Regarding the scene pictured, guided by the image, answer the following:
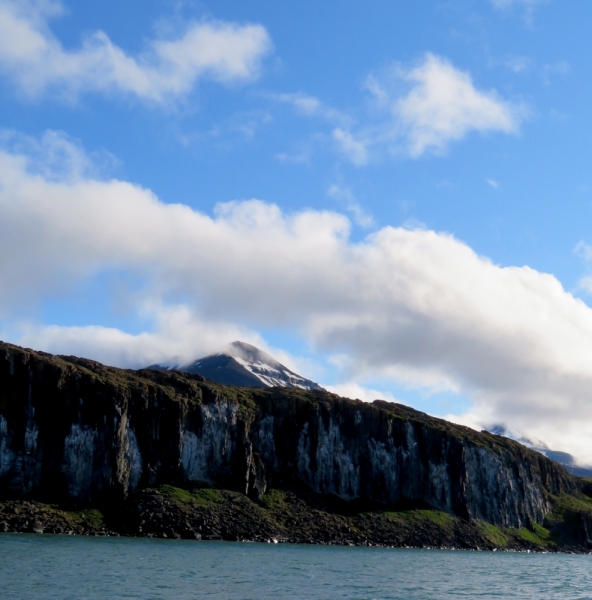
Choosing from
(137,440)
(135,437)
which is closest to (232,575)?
(135,437)

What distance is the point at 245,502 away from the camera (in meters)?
165

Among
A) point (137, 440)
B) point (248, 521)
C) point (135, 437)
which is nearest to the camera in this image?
point (248, 521)

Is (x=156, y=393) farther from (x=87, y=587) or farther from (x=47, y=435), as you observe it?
(x=87, y=587)

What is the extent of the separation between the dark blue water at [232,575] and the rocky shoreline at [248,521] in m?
20.2

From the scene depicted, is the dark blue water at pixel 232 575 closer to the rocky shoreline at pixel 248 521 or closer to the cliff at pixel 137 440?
the rocky shoreline at pixel 248 521

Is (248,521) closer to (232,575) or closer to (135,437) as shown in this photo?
(135,437)

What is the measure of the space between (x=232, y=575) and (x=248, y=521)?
79.8 metres

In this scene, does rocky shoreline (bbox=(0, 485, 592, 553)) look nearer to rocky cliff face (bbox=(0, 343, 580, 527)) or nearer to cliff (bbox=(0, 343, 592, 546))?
cliff (bbox=(0, 343, 592, 546))

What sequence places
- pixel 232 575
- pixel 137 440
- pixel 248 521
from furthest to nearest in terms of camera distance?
1. pixel 137 440
2. pixel 248 521
3. pixel 232 575

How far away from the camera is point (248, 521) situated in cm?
15700

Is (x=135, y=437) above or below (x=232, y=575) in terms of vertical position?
above

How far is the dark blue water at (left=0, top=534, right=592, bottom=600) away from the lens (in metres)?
64.1

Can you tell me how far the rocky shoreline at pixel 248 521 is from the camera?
13850cm

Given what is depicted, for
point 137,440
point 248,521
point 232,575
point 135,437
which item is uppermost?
point 135,437
